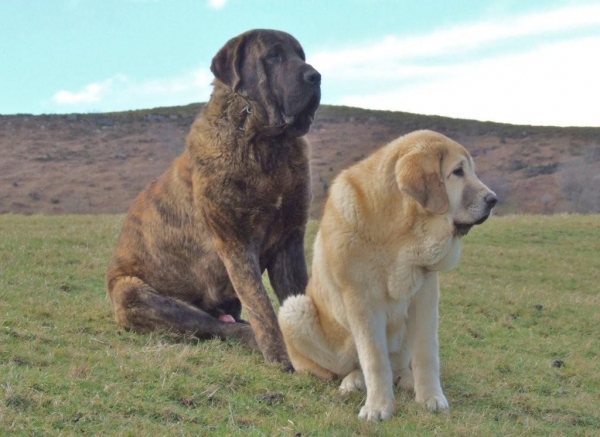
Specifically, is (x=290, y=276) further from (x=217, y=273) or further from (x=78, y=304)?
(x=78, y=304)

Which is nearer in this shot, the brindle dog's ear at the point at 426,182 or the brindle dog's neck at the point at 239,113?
the brindle dog's ear at the point at 426,182

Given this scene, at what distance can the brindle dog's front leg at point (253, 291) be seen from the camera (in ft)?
19.8

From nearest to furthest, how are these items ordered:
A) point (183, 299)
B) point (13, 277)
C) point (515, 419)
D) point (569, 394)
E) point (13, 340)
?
point (515, 419) → point (13, 340) → point (569, 394) → point (183, 299) → point (13, 277)

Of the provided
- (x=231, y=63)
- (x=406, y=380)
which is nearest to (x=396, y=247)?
(x=406, y=380)

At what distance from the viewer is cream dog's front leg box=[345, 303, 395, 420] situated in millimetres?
4754

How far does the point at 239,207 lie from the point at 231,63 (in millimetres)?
1136

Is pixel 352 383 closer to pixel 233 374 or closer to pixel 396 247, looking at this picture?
pixel 233 374

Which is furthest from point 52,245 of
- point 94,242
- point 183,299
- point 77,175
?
→ point 77,175

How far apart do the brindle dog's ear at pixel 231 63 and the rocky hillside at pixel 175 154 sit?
3241 cm

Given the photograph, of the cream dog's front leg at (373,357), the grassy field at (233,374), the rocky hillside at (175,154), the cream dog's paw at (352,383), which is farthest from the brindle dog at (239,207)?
the rocky hillside at (175,154)

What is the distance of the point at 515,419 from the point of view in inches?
205

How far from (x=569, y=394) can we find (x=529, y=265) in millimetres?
8168

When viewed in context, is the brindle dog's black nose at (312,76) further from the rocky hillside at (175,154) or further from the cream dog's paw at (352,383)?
the rocky hillside at (175,154)

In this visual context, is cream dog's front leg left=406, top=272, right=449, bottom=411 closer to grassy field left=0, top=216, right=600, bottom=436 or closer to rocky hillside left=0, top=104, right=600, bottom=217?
grassy field left=0, top=216, right=600, bottom=436
